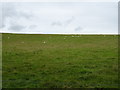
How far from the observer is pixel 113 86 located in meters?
12.8

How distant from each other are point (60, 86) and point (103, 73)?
4.58 m

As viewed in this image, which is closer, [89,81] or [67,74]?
[89,81]

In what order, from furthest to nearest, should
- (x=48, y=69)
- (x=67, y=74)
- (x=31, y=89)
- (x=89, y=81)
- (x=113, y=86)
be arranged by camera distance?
(x=48, y=69), (x=67, y=74), (x=89, y=81), (x=113, y=86), (x=31, y=89)

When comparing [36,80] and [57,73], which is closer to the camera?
[36,80]

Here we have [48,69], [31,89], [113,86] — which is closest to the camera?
[31,89]

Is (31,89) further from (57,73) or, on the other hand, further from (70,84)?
(57,73)

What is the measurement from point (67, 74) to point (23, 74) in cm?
301

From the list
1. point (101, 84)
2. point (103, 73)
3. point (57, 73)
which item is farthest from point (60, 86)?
point (103, 73)

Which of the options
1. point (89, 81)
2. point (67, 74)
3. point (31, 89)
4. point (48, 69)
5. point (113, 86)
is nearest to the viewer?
point (31, 89)

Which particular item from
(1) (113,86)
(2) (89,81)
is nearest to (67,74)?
(2) (89,81)

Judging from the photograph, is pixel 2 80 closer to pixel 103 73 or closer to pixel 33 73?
pixel 33 73

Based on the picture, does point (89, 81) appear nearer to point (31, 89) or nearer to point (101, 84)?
point (101, 84)

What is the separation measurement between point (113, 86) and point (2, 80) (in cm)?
666

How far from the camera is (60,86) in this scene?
12.5 metres
